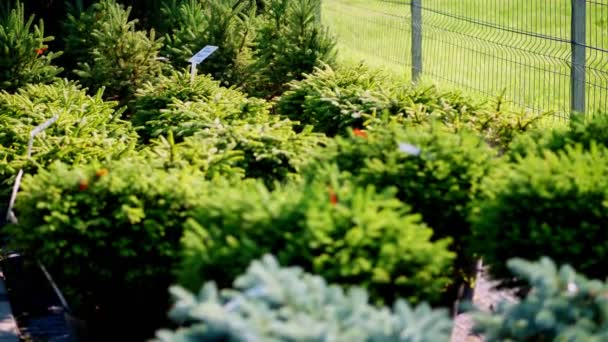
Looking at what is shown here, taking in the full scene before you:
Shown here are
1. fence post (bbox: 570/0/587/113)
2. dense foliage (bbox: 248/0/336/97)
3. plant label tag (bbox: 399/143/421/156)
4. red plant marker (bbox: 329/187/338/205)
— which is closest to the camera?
red plant marker (bbox: 329/187/338/205)

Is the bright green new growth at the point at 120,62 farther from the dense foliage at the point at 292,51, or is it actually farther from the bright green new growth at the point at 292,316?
the bright green new growth at the point at 292,316

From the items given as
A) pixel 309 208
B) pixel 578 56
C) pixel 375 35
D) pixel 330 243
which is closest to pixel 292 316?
pixel 330 243

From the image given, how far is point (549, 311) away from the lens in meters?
3.50

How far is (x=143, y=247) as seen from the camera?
4914 mm

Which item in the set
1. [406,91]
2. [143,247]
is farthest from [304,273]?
[406,91]

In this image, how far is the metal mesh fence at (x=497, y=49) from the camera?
283 inches

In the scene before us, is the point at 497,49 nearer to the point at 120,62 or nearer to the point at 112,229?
the point at 120,62

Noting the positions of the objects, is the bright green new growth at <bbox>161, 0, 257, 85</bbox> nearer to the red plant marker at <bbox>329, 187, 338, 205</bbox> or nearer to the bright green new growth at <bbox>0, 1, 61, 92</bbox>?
the bright green new growth at <bbox>0, 1, 61, 92</bbox>

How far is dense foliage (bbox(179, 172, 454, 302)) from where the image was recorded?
12.6ft

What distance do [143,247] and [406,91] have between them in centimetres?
284

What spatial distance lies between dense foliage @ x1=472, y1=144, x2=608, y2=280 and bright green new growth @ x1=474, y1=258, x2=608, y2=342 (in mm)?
565

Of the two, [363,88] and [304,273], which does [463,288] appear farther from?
[363,88]

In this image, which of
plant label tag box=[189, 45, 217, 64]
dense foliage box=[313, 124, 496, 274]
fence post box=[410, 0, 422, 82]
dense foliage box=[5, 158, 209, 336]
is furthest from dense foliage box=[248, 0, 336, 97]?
dense foliage box=[5, 158, 209, 336]

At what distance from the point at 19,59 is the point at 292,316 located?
21.1ft
